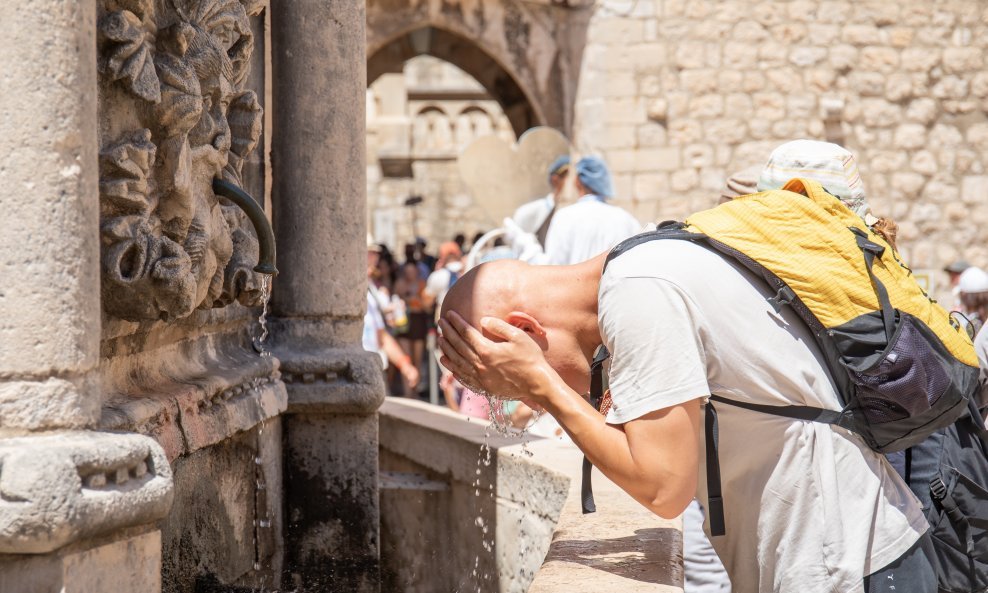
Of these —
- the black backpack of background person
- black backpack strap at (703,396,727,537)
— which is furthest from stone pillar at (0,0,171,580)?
the black backpack of background person

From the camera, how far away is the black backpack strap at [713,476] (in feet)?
7.07

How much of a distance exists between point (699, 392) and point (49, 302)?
40.9 inches

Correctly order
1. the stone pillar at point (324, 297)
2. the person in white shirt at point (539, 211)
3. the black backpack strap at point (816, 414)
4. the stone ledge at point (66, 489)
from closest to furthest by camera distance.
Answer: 1. the stone ledge at point (66, 489)
2. the black backpack strap at point (816, 414)
3. the stone pillar at point (324, 297)
4. the person in white shirt at point (539, 211)

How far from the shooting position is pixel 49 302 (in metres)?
1.88

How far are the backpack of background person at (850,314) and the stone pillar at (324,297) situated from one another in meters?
1.81

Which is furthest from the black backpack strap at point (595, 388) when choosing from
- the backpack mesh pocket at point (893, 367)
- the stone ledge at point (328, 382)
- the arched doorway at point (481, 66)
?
the arched doorway at point (481, 66)

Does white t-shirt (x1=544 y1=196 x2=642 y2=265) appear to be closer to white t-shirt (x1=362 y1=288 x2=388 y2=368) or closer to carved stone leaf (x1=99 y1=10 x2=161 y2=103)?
white t-shirt (x1=362 y1=288 x2=388 y2=368)

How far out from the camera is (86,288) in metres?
1.94

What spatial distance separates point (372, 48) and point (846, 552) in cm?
1113

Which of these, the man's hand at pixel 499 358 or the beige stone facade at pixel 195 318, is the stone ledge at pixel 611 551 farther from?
the man's hand at pixel 499 358

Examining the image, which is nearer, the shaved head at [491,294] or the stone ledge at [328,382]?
the shaved head at [491,294]

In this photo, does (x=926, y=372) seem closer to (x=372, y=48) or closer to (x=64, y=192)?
(x=64, y=192)

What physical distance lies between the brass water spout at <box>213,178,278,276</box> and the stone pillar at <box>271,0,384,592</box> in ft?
3.49

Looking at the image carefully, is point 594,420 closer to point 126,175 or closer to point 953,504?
point 953,504
